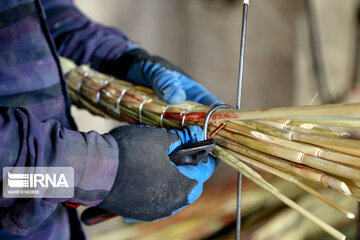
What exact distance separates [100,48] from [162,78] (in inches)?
13.9

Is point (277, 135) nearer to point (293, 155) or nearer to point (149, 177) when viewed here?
point (293, 155)

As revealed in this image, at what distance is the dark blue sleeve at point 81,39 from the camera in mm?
1137

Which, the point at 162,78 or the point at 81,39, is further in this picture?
the point at 81,39

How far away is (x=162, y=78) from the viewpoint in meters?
0.90

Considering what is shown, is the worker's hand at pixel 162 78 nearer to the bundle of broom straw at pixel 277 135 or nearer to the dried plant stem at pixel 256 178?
the bundle of broom straw at pixel 277 135

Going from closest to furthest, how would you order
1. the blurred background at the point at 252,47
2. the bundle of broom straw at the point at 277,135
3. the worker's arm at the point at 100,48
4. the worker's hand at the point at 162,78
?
1. the bundle of broom straw at the point at 277,135
2. the worker's hand at the point at 162,78
3. the worker's arm at the point at 100,48
4. the blurred background at the point at 252,47

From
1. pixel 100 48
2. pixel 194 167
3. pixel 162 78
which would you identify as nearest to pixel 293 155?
pixel 194 167

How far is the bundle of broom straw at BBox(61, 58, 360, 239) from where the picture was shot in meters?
0.63

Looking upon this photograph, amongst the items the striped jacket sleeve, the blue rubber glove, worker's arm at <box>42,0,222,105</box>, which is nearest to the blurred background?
worker's arm at <box>42,0,222,105</box>

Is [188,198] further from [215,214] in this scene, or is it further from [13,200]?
[215,214]

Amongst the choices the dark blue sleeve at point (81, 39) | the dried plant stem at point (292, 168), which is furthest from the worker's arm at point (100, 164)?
the dark blue sleeve at point (81, 39)

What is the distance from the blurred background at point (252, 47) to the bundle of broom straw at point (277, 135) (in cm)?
100

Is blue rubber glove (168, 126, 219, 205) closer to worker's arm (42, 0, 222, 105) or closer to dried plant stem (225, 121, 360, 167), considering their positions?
dried plant stem (225, 121, 360, 167)

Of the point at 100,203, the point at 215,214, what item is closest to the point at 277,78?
the point at 215,214
